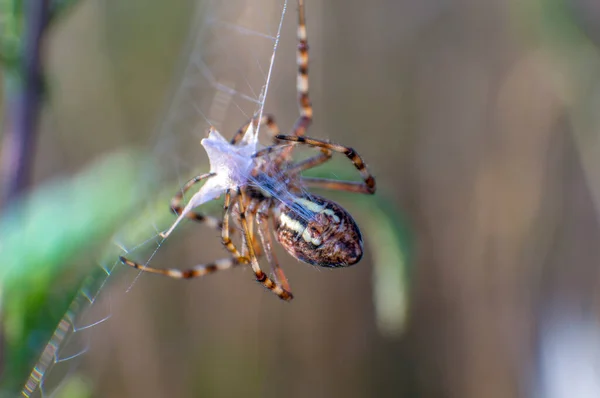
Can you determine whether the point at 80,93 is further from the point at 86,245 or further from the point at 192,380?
the point at 86,245

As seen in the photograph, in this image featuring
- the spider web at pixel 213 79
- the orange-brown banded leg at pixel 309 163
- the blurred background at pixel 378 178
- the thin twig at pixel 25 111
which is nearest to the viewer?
the thin twig at pixel 25 111

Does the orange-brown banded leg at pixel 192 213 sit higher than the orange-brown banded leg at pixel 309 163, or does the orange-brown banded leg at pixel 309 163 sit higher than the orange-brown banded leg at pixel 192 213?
the orange-brown banded leg at pixel 309 163

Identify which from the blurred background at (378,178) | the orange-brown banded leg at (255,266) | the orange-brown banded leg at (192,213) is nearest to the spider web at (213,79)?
the blurred background at (378,178)

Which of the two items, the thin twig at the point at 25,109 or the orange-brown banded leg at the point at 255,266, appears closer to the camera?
the thin twig at the point at 25,109

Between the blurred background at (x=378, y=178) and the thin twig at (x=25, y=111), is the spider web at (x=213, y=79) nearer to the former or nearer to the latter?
the blurred background at (x=378, y=178)

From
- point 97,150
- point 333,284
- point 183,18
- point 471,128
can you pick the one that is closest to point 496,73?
point 471,128

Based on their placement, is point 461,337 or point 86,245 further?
point 461,337

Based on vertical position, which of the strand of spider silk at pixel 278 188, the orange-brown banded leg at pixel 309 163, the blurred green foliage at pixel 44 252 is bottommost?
the blurred green foliage at pixel 44 252

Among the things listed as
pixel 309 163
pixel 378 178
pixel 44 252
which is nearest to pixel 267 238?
pixel 309 163

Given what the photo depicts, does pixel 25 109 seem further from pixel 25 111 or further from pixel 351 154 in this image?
pixel 351 154
